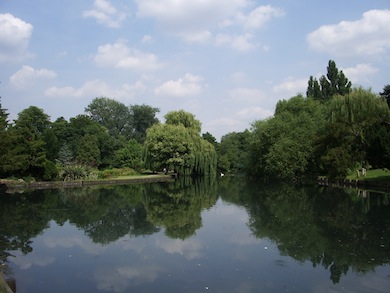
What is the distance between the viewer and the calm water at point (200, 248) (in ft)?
27.9

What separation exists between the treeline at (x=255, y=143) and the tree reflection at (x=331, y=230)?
11.4m

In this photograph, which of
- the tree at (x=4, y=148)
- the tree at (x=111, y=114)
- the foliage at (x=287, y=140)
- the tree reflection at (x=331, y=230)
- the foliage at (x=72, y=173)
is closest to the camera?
the tree reflection at (x=331, y=230)

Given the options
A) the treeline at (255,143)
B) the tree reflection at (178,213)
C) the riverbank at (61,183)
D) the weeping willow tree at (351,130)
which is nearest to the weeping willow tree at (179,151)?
the treeline at (255,143)

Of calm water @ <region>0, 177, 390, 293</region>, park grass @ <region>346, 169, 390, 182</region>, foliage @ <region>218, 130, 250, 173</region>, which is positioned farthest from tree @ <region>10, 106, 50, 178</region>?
foliage @ <region>218, 130, 250, 173</region>

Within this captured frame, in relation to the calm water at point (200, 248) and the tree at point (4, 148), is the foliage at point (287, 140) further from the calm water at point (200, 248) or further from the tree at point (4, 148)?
the tree at point (4, 148)

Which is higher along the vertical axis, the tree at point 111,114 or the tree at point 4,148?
the tree at point 111,114

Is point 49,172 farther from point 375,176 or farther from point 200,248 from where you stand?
point 375,176

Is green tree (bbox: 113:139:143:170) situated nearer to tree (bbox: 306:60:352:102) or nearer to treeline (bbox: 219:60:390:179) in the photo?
treeline (bbox: 219:60:390:179)

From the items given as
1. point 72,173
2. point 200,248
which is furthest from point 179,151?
point 200,248

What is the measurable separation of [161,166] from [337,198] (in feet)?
101

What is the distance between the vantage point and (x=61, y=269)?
9891mm

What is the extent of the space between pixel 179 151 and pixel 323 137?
63.2 ft

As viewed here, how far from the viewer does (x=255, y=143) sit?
44.8m

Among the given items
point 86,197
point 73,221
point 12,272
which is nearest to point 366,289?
point 12,272
